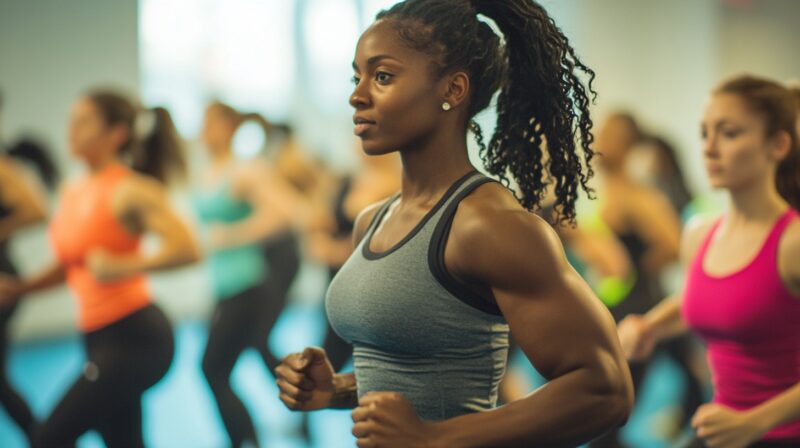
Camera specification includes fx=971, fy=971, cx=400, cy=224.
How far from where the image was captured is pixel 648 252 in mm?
4523

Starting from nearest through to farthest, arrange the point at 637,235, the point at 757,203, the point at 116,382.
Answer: the point at 757,203, the point at 116,382, the point at 637,235

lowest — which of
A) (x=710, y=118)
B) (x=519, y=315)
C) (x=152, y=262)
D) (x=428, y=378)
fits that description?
(x=152, y=262)

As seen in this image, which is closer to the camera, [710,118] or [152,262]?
[710,118]

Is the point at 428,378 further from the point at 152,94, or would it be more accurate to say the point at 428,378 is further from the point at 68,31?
the point at 152,94

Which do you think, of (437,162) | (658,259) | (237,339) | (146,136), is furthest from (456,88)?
(658,259)

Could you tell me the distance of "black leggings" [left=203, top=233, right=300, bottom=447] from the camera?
3.81 metres

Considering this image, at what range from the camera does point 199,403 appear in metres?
5.71

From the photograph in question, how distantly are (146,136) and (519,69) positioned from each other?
2333mm

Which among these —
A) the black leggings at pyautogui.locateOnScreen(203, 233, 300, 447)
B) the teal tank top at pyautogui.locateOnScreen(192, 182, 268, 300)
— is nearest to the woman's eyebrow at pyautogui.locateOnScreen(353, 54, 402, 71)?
the black leggings at pyautogui.locateOnScreen(203, 233, 300, 447)

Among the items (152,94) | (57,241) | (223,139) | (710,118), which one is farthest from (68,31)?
(710,118)

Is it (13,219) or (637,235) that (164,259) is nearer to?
(13,219)

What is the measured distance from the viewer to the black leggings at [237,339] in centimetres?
381

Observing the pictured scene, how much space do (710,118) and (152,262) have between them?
1.80 m

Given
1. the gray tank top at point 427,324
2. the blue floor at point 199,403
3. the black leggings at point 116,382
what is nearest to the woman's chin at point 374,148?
the gray tank top at point 427,324
